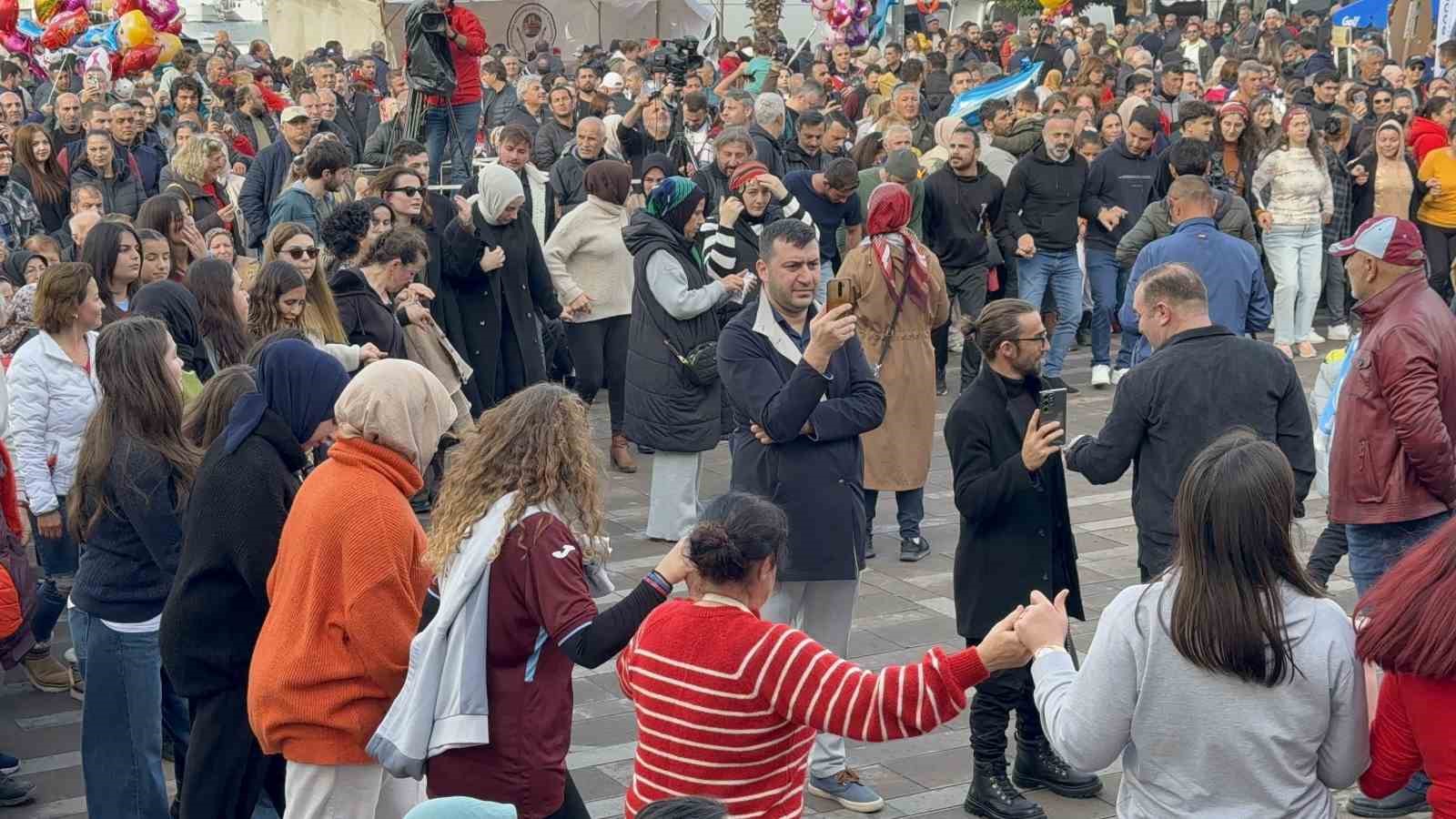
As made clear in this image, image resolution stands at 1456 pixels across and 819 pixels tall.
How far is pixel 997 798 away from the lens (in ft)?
19.2

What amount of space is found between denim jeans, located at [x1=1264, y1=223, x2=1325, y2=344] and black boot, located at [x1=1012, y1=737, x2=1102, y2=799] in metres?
7.92

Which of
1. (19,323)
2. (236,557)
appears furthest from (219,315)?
(236,557)

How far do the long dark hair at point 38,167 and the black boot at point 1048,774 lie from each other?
8185mm

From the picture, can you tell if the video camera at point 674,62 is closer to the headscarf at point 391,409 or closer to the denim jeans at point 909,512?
the denim jeans at point 909,512

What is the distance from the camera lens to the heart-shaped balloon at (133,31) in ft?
57.2

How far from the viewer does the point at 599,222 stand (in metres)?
10.4

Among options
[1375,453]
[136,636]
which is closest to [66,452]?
[136,636]

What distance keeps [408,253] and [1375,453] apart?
454cm

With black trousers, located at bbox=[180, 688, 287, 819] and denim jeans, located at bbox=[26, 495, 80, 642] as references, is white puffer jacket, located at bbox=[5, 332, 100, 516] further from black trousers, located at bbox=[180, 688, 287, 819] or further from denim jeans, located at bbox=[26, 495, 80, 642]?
black trousers, located at bbox=[180, 688, 287, 819]

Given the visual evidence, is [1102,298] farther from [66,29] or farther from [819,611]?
[66,29]

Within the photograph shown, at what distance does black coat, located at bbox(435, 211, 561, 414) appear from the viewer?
9734mm

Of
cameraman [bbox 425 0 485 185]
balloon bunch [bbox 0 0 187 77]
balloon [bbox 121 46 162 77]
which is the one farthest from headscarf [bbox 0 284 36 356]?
balloon [bbox 121 46 162 77]

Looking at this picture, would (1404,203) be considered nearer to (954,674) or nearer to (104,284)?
(104,284)

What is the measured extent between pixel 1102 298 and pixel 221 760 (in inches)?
368
